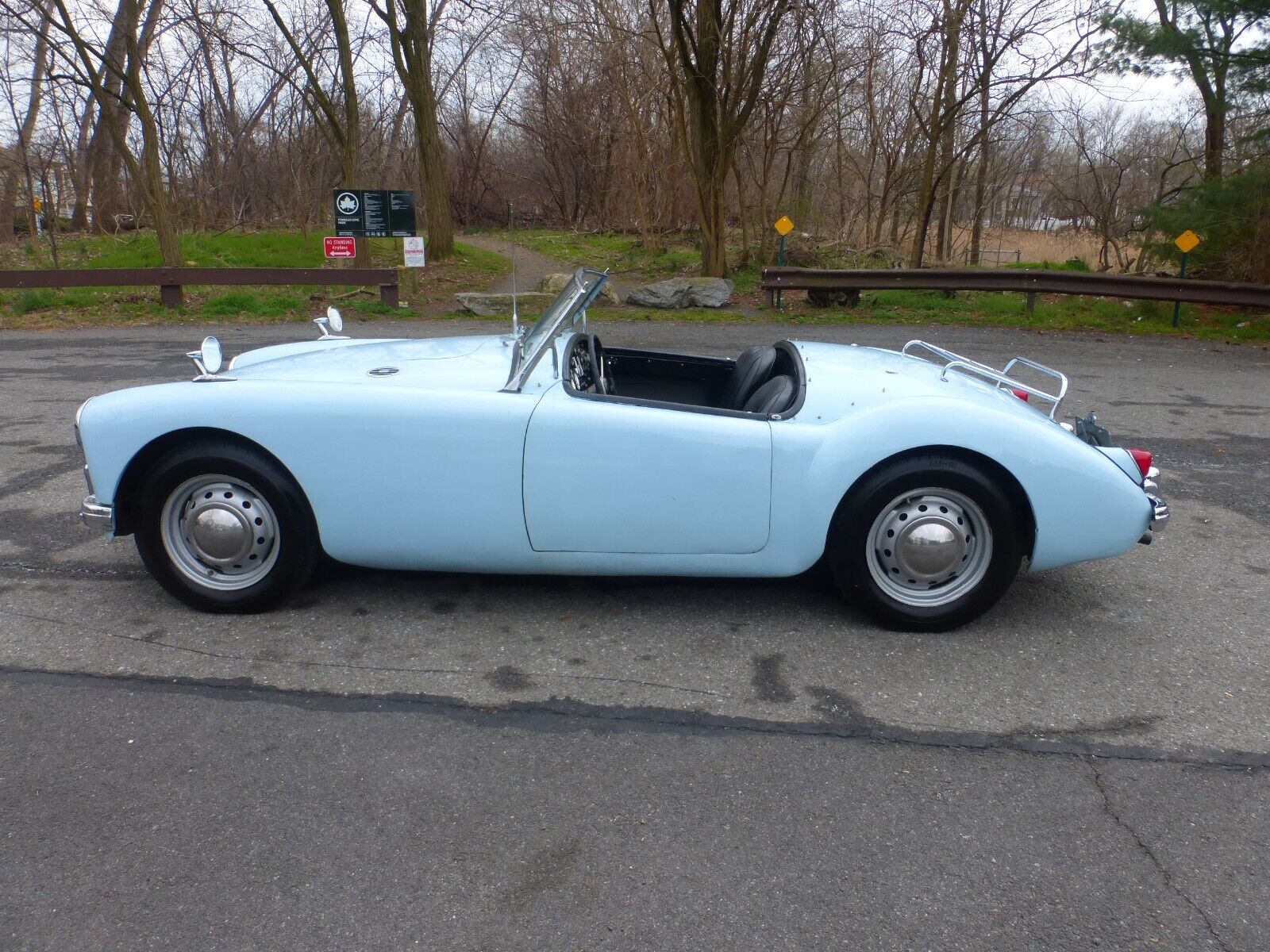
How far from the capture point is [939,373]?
4.22 metres

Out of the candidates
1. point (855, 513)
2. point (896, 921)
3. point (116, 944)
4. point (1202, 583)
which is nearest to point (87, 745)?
point (116, 944)

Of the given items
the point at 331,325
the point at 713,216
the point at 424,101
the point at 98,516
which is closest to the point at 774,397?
the point at 331,325

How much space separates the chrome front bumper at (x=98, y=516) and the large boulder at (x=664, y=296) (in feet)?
37.7

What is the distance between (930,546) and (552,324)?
1.68 m

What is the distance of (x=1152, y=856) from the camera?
2.49 metres

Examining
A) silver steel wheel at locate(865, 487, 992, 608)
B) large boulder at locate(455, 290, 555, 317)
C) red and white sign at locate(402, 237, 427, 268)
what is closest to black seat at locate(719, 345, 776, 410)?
silver steel wheel at locate(865, 487, 992, 608)

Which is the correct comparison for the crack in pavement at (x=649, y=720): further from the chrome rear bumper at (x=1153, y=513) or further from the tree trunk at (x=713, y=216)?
the tree trunk at (x=713, y=216)

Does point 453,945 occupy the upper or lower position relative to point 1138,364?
lower

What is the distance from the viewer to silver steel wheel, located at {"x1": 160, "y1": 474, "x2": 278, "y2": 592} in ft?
12.3

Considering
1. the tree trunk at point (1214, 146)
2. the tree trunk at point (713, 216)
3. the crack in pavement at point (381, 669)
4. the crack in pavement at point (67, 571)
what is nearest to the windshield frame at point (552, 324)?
the crack in pavement at point (381, 669)

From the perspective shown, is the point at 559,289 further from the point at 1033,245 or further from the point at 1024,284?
the point at 1033,245

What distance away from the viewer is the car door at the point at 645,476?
3.58 m

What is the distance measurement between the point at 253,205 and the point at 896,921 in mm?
31780

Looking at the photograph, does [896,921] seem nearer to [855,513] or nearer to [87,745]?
[855,513]
